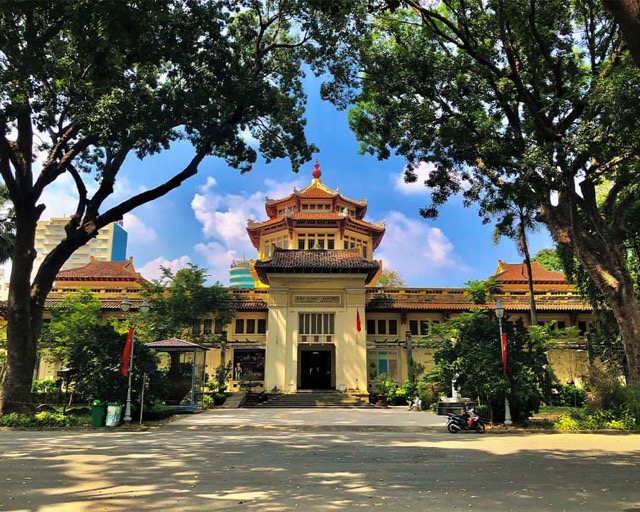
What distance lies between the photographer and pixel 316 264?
25.9m

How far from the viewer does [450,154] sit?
46.3ft

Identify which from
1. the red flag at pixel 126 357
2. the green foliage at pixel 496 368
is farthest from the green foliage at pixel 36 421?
the green foliage at pixel 496 368

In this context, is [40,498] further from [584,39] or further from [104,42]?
[584,39]

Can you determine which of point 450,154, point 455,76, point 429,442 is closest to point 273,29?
point 455,76

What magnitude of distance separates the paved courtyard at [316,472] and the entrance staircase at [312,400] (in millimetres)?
12324

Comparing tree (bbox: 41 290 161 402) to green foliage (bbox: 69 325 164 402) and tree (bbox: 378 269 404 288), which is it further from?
tree (bbox: 378 269 404 288)

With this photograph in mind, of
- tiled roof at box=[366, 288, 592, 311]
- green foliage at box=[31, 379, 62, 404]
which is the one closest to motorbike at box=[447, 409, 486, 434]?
tiled roof at box=[366, 288, 592, 311]

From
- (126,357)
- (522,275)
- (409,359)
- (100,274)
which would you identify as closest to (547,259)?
(522,275)

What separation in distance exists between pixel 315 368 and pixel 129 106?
62.7 ft

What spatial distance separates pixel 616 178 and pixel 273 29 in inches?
439

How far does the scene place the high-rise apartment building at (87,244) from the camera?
97.6 m

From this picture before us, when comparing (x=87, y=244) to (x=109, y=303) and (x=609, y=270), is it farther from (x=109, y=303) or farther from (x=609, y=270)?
(x=609, y=270)

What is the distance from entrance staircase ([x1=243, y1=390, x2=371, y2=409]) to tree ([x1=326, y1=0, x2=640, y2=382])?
39.8 feet

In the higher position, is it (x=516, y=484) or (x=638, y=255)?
(x=638, y=255)
